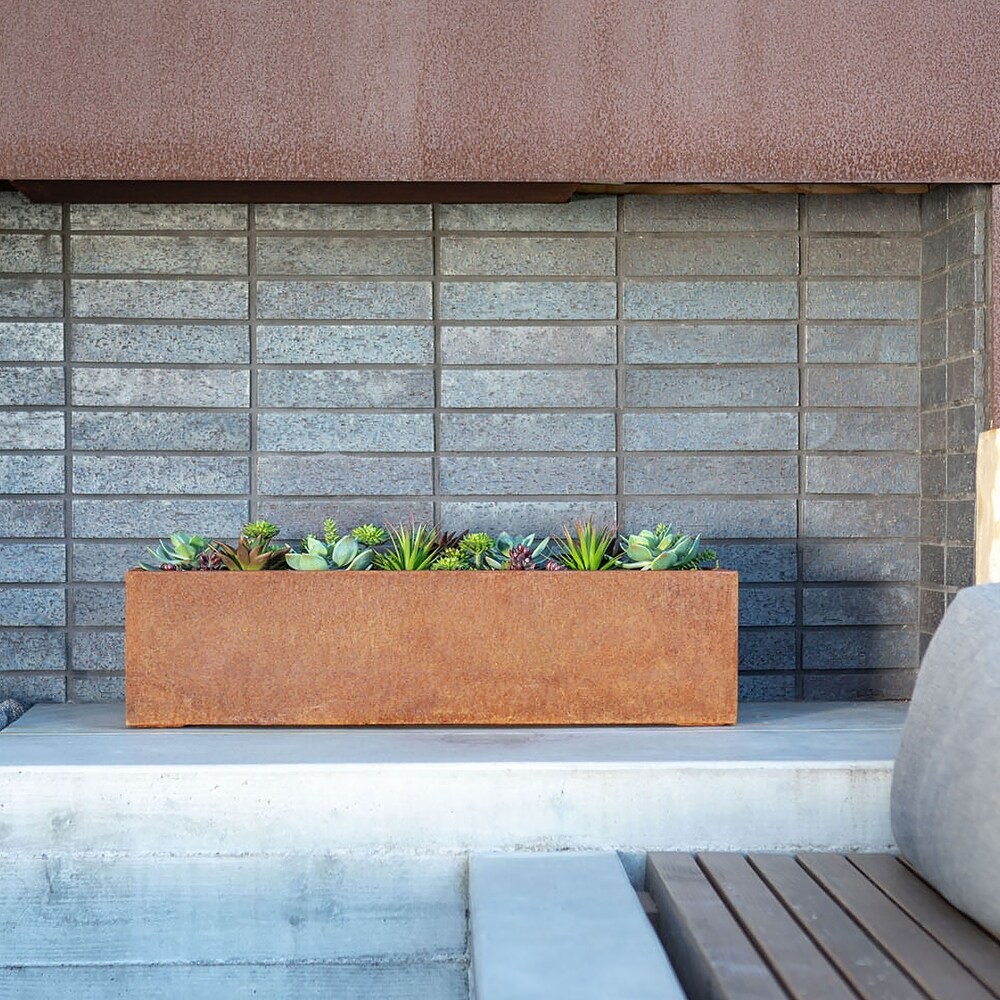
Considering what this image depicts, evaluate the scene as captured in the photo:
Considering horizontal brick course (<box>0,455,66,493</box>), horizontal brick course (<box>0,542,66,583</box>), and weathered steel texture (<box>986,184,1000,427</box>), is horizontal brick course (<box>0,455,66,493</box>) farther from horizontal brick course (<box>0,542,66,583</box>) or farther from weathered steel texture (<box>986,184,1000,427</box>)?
weathered steel texture (<box>986,184,1000,427</box>)

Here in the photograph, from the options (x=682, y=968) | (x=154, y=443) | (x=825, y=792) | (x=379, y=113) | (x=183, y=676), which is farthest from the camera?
(x=154, y=443)

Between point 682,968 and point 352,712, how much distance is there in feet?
4.96

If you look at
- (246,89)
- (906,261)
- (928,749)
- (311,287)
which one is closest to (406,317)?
(311,287)

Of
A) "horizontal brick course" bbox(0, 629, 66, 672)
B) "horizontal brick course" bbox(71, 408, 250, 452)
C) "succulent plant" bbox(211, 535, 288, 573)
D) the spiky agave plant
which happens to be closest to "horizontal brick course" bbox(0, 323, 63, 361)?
"horizontal brick course" bbox(71, 408, 250, 452)

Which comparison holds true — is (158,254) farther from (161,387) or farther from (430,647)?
(430,647)

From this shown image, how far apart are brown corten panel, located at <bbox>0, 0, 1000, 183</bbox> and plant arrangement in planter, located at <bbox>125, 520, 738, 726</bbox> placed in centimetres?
135

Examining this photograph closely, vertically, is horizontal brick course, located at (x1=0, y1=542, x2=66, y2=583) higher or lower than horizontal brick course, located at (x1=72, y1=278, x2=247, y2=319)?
lower

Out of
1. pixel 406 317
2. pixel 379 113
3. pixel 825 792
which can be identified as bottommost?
pixel 825 792

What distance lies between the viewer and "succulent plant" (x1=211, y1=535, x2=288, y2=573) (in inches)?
142

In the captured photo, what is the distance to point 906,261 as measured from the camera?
14.8 feet

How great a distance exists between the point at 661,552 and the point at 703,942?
1.55 metres

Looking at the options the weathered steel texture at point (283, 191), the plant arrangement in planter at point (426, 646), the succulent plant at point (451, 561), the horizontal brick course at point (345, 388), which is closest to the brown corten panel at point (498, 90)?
the weathered steel texture at point (283, 191)

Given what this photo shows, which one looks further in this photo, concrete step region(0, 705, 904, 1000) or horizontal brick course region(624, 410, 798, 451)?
horizontal brick course region(624, 410, 798, 451)

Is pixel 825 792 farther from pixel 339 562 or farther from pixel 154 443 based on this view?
pixel 154 443
